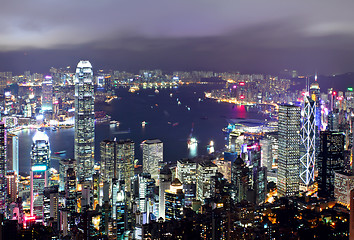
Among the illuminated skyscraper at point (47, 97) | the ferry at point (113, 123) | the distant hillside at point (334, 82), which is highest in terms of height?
the distant hillside at point (334, 82)

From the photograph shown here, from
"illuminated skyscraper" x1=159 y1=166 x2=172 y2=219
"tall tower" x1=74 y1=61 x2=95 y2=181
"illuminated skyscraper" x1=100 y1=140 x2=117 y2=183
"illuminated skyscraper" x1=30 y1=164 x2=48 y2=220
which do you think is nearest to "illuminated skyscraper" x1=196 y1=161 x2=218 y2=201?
"illuminated skyscraper" x1=159 y1=166 x2=172 y2=219

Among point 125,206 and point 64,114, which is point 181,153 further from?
point 64,114

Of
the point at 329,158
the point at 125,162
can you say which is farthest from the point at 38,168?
the point at 329,158

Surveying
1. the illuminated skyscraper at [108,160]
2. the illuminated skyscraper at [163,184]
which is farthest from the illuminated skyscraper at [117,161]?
the illuminated skyscraper at [163,184]

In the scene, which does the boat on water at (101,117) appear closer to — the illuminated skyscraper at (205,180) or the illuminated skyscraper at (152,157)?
the illuminated skyscraper at (152,157)

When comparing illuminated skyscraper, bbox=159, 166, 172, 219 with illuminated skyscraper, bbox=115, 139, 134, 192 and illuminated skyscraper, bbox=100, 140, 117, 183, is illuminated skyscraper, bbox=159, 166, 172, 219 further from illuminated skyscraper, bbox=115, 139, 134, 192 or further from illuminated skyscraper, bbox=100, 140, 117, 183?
illuminated skyscraper, bbox=100, 140, 117, 183

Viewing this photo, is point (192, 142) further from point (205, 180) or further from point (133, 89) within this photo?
point (133, 89)
